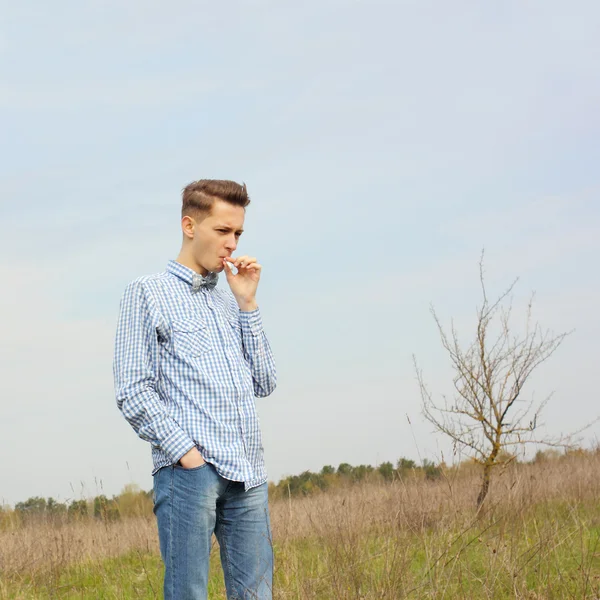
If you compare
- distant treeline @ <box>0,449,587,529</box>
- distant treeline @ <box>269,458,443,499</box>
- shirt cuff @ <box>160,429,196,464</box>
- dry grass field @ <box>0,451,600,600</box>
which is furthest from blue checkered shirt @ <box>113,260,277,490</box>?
distant treeline @ <box>269,458,443,499</box>

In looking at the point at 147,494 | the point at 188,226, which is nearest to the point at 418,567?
the point at 188,226

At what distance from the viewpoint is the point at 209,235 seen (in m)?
2.79

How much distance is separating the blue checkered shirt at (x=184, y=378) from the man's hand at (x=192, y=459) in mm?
20

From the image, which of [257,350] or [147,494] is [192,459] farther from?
[147,494]

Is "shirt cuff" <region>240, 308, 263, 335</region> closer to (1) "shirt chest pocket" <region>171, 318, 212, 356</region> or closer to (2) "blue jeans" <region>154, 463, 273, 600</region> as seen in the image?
(1) "shirt chest pocket" <region>171, 318, 212, 356</region>

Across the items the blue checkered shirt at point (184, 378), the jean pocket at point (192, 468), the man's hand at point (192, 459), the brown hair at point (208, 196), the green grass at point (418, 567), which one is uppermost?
the brown hair at point (208, 196)

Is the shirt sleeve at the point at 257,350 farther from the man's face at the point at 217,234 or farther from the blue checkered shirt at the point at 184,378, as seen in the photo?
the man's face at the point at 217,234

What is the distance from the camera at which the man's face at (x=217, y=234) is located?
2.78 m

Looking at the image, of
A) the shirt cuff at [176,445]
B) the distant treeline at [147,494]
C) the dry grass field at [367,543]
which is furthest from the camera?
the distant treeline at [147,494]

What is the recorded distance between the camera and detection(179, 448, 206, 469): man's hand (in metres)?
2.45

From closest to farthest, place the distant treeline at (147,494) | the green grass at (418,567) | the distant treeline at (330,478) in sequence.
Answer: the green grass at (418,567), the distant treeline at (147,494), the distant treeline at (330,478)

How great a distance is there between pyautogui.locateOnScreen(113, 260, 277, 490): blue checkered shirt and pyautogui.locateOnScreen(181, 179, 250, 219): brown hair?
230 millimetres

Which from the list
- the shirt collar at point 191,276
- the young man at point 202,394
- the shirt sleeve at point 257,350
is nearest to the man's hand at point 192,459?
the young man at point 202,394

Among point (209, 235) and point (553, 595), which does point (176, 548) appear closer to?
point (209, 235)
